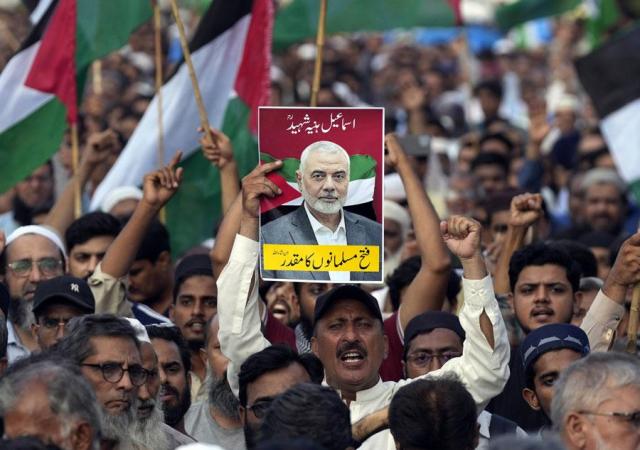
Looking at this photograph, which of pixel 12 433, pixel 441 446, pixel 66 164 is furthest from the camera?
pixel 66 164

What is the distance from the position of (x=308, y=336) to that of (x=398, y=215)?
209 centimetres

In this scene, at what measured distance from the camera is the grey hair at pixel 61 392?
5.45m

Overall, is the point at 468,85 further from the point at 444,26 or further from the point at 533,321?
the point at 533,321

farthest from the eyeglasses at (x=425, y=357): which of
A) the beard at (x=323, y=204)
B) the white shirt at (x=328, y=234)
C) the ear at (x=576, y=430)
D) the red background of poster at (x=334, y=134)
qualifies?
the ear at (x=576, y=430)

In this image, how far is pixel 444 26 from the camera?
1284 cm

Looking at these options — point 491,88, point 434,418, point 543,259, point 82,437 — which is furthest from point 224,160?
point 491,88

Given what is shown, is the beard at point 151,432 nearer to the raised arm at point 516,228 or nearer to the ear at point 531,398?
the ear at point 531,398

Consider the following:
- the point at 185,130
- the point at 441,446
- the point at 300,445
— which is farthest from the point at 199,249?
the point at 300,445

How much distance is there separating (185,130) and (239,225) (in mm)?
2583

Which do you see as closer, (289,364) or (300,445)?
(300,445)

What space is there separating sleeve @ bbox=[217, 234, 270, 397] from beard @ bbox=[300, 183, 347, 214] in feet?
0.98

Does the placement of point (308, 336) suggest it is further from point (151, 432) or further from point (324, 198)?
point (151, 432)

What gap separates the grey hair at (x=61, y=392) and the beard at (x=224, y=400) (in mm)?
1773

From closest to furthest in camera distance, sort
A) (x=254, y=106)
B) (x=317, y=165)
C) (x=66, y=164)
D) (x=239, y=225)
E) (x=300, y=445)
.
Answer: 1. (x=300, y=445)
2. (x=317, y=165)
3. (x=239, y=225)
4. (x=254, y=106)
5. (x=66, y=164)
